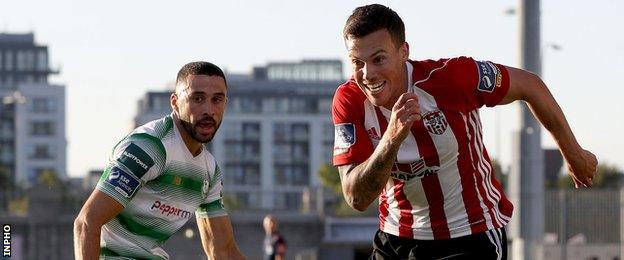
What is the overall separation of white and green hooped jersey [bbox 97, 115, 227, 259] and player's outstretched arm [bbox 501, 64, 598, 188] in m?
1.90

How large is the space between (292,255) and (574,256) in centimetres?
1971

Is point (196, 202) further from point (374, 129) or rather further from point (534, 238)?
point (534, 238)

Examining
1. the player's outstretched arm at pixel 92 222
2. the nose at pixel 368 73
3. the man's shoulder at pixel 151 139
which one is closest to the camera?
the nose at pixel 368 73

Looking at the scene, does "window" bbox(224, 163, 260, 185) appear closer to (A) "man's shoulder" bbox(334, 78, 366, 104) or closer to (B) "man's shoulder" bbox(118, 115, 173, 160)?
(B) "man's shoulder" bbox(118, 115, 173, 160)

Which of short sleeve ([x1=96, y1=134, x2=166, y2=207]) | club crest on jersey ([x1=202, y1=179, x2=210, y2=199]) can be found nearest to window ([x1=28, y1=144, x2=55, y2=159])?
club crest on jersey ([x1=202, y1=179, x2=210, y2=199])

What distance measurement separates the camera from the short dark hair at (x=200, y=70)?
9867mm

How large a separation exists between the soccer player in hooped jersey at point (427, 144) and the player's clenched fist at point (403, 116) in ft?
0.39

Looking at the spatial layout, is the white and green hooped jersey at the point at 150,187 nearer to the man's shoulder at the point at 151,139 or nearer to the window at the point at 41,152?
the man's shoulder at the point at 151,139

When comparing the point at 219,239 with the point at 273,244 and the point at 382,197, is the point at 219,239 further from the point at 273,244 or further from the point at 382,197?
the point at 273,244

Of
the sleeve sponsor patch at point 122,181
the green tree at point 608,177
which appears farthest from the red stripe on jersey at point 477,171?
the green tree at point 608,177

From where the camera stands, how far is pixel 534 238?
1185 inches

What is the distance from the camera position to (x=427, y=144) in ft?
28.8

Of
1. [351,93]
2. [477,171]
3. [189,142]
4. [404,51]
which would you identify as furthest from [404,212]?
[189,142]

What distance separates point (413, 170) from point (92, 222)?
5.90 ft
